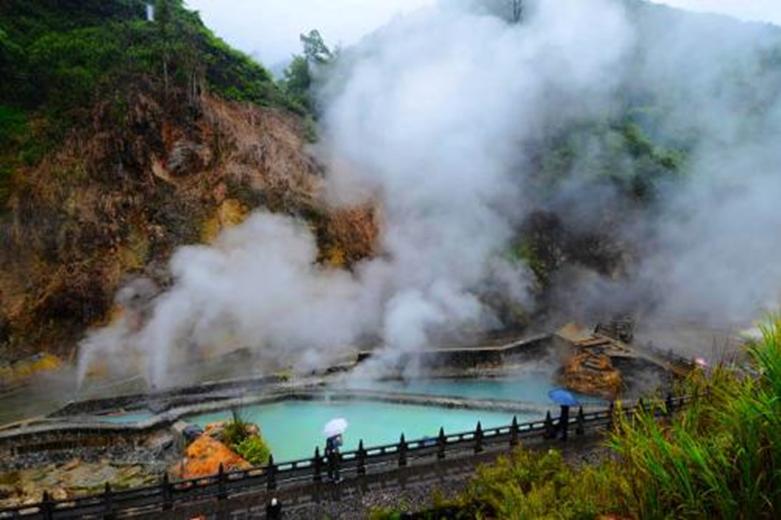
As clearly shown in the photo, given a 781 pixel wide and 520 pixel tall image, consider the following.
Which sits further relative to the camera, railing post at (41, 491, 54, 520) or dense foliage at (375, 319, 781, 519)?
railing post at (41, 491, 54, 520)

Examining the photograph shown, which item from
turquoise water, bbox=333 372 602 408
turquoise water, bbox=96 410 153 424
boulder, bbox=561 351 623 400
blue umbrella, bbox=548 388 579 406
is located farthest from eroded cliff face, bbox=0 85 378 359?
blue umbrella, bbox=548 388 579 406

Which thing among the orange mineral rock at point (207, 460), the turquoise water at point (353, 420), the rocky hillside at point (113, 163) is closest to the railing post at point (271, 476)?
the orange mineral rock at point (207, 460)

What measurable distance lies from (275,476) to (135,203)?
57.4ft

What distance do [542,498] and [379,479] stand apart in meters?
4.38

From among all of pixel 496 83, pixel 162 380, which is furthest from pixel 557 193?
pixel 162 380

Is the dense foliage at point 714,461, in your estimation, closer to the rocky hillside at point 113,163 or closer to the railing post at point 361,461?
the railing post at point 361,461

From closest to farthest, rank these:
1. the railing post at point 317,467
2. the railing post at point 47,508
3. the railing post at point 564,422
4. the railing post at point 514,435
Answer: the railing post at point 47,508 < the railing post at point 317,467 < the railing post at point 514,435 < the railing post at point 564,422

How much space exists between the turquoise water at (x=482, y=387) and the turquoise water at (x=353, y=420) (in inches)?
68.2

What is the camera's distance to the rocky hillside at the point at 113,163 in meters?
20.4

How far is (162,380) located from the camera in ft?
59.9

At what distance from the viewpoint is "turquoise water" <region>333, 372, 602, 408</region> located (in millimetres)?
18750

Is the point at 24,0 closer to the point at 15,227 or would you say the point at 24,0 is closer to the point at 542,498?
the point at 15,227

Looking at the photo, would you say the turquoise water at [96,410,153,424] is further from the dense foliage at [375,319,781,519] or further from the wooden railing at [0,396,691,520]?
the dense foliage at [375,319,781,519]

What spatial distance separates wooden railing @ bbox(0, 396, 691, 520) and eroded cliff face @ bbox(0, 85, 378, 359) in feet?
38.2
